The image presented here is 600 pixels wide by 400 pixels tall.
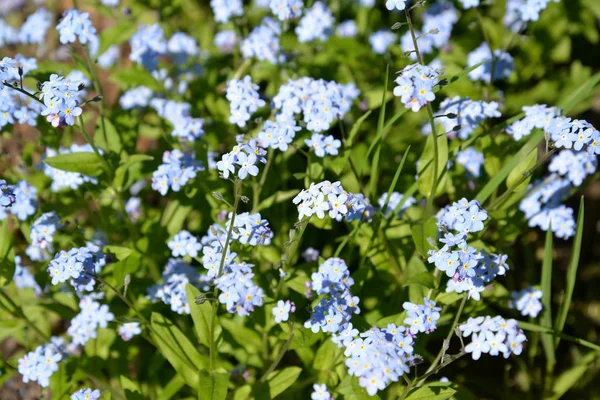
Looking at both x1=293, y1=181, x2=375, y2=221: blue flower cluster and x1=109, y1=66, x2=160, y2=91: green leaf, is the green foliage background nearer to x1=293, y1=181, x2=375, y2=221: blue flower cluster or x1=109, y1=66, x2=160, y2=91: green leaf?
x1=109, y1=66, x2=160, y2=91: green leaf

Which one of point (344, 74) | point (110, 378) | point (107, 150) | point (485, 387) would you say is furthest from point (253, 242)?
point (344, 74)

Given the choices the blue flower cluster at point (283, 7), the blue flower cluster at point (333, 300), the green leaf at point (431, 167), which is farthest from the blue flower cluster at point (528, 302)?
the blue flower cluster at point (283, 7)

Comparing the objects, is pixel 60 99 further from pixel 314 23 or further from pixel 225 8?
pixel 314 23

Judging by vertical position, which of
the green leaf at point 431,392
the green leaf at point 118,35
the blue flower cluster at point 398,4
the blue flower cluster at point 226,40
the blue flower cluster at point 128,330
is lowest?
the green leaf at point 431,392

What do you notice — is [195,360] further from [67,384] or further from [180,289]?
[67,384]

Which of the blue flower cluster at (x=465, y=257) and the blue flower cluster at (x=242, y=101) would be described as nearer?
the blue flower cluster at (x=465, y=257)

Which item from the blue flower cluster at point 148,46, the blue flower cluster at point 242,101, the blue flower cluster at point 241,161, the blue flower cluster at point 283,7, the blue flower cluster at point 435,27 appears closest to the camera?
the blue flower cluster at point 241,161

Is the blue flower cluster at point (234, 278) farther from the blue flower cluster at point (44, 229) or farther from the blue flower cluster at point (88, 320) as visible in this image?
the blue flower cluster at point (44, 229)

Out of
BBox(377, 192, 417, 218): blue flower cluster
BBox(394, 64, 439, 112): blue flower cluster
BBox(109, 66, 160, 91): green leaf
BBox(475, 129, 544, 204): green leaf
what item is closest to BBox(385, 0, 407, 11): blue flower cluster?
BBox(394, 64, 439, 112): blue flower cluster
